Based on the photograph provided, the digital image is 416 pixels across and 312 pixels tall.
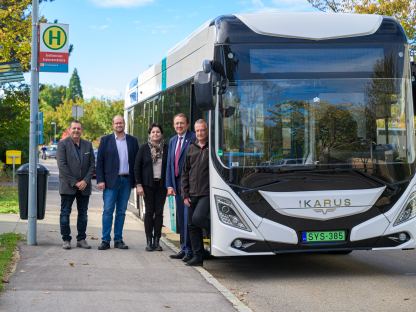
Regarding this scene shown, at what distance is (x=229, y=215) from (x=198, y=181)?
833mm

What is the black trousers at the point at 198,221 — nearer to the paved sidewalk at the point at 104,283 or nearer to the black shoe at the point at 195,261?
the black shoe at the point at 195,261

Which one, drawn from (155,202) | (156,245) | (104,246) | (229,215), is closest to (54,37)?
(155,202)

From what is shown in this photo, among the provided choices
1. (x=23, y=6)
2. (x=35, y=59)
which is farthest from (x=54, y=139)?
(x=35, y=59)

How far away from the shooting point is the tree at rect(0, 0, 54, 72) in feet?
78.4

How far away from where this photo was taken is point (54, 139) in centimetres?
11069

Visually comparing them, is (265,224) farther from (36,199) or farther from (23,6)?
(23,6)

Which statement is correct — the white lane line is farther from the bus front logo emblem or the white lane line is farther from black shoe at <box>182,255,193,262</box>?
the bus front logo emblem

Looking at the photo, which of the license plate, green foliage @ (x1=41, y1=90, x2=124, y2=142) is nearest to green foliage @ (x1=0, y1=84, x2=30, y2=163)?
the license plate

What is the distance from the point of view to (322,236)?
8.10 m

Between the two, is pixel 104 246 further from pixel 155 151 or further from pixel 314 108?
pixel 314 108

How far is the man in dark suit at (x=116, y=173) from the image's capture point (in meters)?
10.4

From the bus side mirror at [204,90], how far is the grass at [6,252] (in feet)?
9.83

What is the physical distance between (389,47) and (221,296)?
3570 mm

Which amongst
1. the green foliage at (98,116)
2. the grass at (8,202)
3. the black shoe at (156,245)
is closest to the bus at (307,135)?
the black shoe at (156,245)
